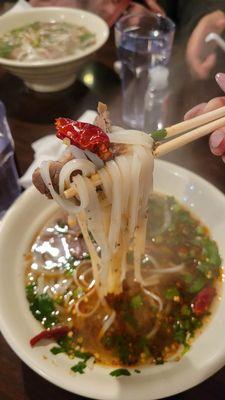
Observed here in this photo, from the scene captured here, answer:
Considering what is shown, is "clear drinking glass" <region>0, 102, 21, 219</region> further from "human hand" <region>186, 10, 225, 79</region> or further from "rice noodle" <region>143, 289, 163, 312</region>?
"human hand" <region>186, 10, 225, 79</region>

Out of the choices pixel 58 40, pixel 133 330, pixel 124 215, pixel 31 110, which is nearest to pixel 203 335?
pixel 133 330

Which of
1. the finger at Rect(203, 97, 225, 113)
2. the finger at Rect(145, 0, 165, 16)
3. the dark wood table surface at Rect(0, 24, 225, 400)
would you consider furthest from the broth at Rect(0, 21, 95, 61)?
the finger at Rect(203, 97, 225, 113)

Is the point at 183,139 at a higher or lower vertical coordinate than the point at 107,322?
higher

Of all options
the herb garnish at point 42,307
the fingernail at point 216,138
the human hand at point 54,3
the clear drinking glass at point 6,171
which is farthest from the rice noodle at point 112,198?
the human hand at point 54,3

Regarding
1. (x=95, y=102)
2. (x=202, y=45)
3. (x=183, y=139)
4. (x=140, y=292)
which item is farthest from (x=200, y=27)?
(x=140, y=292)

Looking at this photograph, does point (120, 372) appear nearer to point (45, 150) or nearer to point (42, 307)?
point (42, 307)

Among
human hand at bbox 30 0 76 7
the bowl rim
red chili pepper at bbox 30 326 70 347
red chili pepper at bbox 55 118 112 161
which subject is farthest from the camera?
human hand at bbox 30 0 76 7

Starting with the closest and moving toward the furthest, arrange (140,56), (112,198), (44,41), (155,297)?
(112,198), (155,297), (140,56), (44,41)
